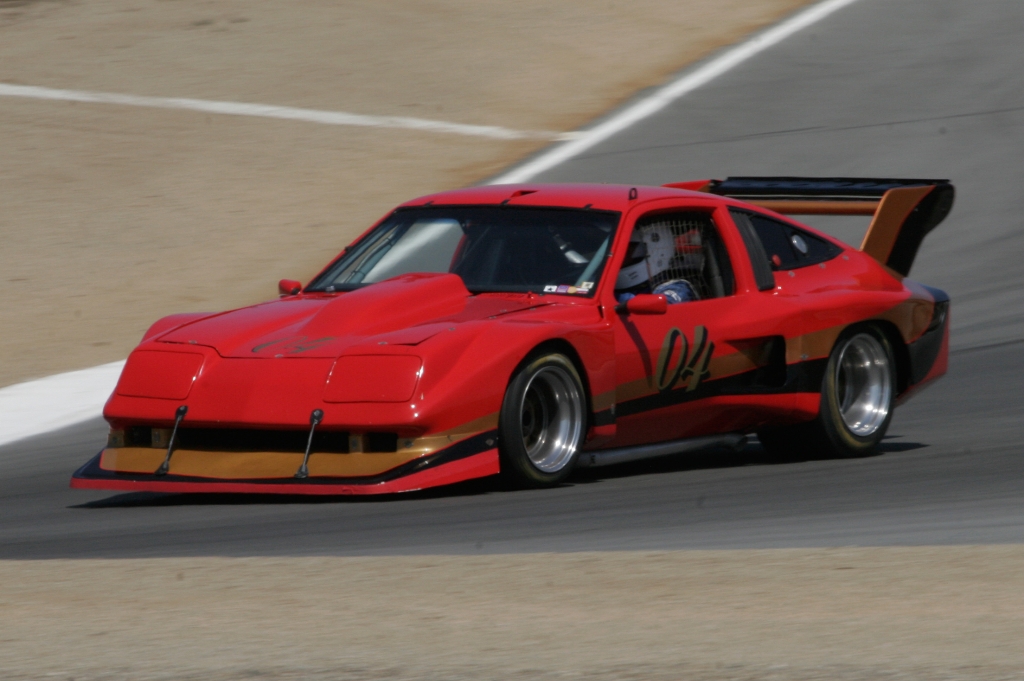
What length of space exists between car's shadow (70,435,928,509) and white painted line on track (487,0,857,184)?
7.98 metres

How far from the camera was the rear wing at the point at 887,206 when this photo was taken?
373 inches

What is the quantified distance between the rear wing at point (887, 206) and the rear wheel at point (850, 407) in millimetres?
639

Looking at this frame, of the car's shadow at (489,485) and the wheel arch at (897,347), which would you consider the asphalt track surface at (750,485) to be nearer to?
the car's shadow at (489,485)

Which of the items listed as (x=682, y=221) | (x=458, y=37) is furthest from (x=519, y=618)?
(x=458, y=37)

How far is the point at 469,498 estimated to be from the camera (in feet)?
24.1

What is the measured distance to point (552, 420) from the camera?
25.2 feet

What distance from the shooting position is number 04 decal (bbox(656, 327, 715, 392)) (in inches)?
319

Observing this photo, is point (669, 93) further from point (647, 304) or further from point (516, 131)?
point (647, 304)

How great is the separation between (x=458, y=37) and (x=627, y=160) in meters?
6.80

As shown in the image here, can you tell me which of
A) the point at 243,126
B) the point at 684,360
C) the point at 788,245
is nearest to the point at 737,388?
the point at 684,360

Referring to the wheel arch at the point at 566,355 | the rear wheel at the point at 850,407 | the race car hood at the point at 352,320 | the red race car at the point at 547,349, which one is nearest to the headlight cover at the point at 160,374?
the red race car at the point at 547,349

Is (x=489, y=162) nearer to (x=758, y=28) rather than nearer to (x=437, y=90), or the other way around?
(x=437, y=90)

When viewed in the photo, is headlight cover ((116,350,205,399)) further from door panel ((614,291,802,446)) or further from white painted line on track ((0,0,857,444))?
white painted line on track ((0,0,857,444))

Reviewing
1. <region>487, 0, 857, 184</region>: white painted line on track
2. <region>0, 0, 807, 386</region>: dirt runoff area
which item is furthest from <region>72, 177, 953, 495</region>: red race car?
<region>487, 0, 857, 184</region>: white painted line on track
